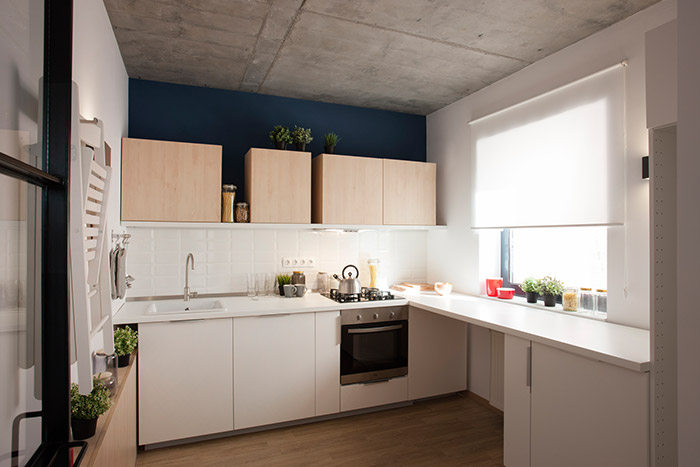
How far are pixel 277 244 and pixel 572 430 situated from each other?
8.31ft

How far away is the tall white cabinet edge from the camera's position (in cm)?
181

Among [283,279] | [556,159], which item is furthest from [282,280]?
[556,159]

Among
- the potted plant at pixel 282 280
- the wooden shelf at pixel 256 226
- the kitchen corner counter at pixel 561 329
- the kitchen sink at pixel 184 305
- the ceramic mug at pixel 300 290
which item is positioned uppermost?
the wooden shelf at pixel 256 226

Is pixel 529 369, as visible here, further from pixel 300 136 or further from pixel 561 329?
pixel 300 136

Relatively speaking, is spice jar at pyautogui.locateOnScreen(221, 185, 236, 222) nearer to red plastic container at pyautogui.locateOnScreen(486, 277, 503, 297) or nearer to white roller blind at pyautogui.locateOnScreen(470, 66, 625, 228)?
white roller blind at pyautogui.locateOnScreen(470, 66, 625, 228)

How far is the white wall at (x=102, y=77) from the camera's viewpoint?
1842 mm

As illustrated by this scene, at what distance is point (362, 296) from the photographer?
3.53 m

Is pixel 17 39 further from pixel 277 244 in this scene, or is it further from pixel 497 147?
pixel 497 147

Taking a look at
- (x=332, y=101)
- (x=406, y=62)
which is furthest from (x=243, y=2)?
(x=332, y=101)

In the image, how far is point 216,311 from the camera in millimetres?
2926

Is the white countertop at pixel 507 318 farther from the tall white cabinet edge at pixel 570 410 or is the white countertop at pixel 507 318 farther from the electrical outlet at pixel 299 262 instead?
the electrical outlet at pixel 299 262

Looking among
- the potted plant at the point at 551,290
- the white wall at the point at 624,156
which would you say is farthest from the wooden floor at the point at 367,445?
the potted plant at the point at 551,290

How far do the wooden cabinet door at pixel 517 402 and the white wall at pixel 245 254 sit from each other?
5.96 feet

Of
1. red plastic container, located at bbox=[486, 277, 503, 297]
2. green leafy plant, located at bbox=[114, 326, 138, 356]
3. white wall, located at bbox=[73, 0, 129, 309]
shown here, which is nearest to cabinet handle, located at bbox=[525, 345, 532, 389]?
red plastic container, located at bbox=[486, 277, 503, 297]
